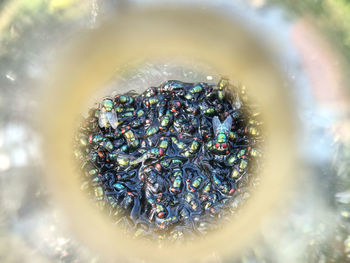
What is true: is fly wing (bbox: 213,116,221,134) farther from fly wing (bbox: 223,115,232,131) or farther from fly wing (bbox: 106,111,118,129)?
fly wing (bbox: 106,111,118,129)

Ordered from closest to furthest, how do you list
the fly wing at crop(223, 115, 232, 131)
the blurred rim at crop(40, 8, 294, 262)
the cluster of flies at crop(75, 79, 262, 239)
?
the blurred rim at crop(40, 8, 294, 262), the cluster of flies at crop(75, 79, 262, 239), the fly wing at crop(223, 115, 232, 131)

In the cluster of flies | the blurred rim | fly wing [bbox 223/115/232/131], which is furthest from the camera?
fly wing [bbox 223/115/232/131]

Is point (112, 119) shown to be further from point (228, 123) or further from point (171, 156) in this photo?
point (228, 123)

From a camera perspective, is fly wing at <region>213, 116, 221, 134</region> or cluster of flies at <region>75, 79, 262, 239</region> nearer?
cluster of flies at <region>75, 79, 262, 239</region>

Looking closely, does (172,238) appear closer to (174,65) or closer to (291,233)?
(291,233)

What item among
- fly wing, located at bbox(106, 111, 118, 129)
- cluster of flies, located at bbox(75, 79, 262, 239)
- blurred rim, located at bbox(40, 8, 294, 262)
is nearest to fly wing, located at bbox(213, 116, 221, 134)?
cluster of flies, located at bbox(75, 79, 262, 239)

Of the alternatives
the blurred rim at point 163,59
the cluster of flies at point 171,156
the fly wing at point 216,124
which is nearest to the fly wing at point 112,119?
the cluster of flies at point 171,156

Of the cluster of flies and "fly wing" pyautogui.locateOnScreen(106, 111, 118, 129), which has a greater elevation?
"fly wing" pyautogui.locateOnScreen(106, 111, 118, 129)

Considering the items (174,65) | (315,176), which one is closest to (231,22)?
(174,65)
